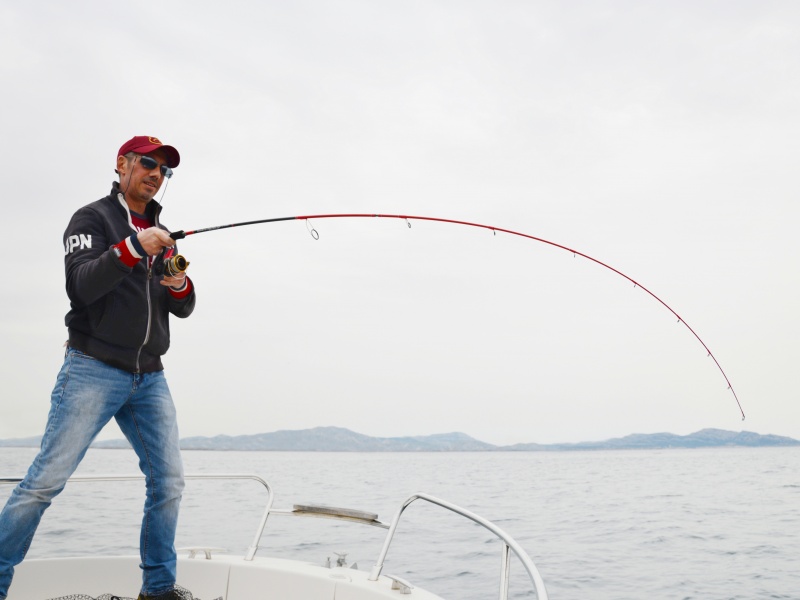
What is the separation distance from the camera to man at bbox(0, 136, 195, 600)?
2.16m

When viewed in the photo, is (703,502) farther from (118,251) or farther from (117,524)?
(118,251)

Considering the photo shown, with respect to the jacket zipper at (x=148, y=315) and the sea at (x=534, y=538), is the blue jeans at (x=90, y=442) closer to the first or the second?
the jacket zipper at (x=148, y=315)

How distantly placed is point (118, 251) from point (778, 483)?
32089 mm

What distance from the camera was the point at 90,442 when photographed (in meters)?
2.30

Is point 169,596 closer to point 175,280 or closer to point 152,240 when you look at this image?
point 175,280

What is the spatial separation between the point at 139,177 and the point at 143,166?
1.9 inches

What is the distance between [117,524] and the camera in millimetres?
13430

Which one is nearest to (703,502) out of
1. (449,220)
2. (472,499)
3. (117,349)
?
(472,499)

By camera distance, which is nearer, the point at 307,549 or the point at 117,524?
the point at 307,549

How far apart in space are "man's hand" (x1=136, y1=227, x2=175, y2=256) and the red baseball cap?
16.2 inches

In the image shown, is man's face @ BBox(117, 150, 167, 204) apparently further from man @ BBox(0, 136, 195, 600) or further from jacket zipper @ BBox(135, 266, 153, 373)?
jacket zipper @ BBox(135, 266, 153, 373)

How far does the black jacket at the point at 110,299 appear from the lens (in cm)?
A: 223

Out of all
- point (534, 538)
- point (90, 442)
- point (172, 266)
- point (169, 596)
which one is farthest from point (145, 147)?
point (534, 538)

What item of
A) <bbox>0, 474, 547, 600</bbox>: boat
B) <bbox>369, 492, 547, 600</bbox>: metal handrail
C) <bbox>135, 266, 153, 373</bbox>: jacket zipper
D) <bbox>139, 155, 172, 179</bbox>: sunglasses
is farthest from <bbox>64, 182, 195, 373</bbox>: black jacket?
<bbox>369, 492, 547, 600</bbox>: metal handrail
